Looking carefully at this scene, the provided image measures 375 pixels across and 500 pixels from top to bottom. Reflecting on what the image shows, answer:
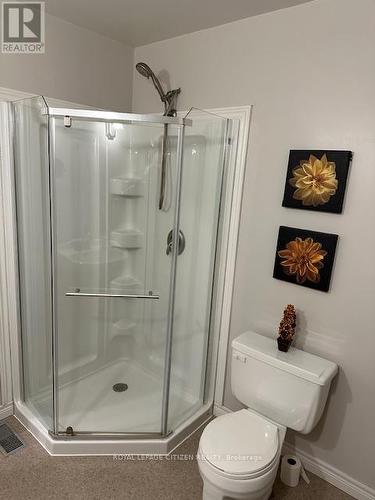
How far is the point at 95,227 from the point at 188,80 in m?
1.12

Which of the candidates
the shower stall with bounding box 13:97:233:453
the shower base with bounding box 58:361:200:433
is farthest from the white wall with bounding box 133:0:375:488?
the shower base with bounding box 58:361:200:433

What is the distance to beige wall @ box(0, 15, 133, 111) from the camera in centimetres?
189

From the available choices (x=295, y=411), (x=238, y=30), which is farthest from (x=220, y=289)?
(x=238, y=30)

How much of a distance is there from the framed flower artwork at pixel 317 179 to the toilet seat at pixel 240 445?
44.6 inches

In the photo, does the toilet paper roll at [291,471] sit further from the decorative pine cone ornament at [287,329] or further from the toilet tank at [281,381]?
the decorative pine cone ornament at [287,329]

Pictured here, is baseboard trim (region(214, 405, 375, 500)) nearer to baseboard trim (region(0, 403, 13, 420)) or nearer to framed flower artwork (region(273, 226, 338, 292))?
framed flower artwork (region(273, 226, 338, 292))

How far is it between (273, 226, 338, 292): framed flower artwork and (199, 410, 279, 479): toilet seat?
762mm

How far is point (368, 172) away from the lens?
158 cm

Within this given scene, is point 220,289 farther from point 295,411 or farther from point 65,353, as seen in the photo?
point 65,353

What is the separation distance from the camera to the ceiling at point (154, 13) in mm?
1712

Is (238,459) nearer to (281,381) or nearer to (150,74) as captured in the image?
(281,381)

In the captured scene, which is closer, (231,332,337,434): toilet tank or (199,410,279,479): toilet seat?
(199,410,279,479): toilet seat

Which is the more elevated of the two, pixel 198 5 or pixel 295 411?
pixel 198 5

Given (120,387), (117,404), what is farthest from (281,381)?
(120,387)
